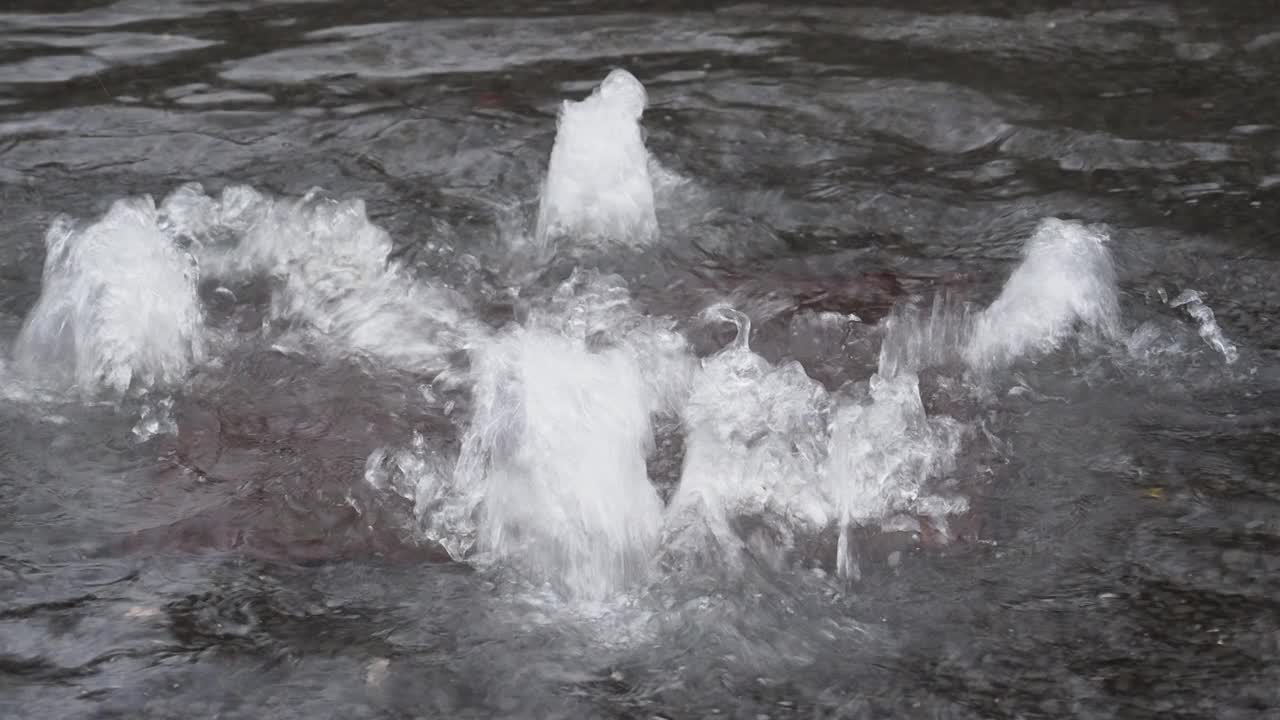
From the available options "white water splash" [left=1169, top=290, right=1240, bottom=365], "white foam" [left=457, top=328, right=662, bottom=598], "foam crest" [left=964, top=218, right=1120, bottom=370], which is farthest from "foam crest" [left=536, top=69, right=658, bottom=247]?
"white water splash" [left=1169, top=290, right=1240, bottom=365]

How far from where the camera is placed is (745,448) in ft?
13.4

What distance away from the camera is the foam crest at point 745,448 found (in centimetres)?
387

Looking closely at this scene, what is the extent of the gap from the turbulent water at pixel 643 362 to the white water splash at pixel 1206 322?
3 centimetres

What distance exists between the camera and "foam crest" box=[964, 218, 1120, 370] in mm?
4586

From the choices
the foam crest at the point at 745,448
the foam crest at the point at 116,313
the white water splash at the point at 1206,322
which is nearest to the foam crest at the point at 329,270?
the foam crest at the point at 116,313

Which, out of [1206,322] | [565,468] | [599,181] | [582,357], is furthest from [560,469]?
[1206,322]

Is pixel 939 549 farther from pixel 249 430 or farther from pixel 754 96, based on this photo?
pixel 754 96

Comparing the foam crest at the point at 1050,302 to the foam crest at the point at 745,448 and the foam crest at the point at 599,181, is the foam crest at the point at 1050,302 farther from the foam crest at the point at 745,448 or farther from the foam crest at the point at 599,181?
the foam crest at the point at 599,181

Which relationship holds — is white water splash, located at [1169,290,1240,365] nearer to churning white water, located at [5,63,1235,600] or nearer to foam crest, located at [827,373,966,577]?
churning white water, located at [5,63,1235,600]

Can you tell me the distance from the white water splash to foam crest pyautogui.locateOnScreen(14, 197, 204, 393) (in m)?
3.26

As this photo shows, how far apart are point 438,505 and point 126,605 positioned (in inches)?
33.7

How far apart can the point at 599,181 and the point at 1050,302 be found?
1.72 m

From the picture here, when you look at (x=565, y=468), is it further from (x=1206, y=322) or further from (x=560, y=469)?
(x=1206, y=322)

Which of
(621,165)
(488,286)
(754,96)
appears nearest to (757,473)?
(488,286)
